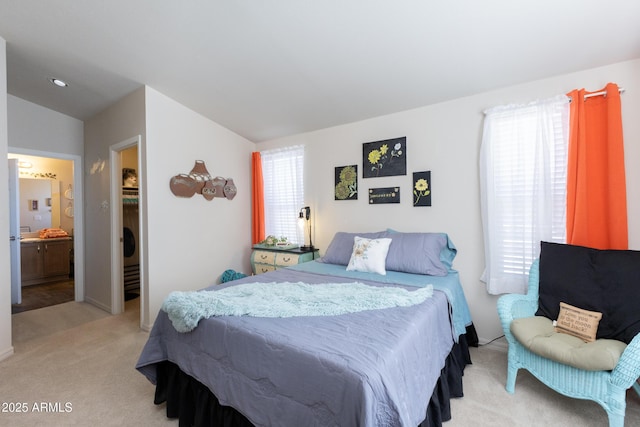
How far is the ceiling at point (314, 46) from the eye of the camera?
5.89 feet

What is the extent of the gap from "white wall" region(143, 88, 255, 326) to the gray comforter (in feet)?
5.22

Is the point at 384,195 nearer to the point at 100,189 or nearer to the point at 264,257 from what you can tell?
the point at 264,257

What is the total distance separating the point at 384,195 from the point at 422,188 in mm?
420

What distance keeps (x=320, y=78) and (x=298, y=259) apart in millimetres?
2016

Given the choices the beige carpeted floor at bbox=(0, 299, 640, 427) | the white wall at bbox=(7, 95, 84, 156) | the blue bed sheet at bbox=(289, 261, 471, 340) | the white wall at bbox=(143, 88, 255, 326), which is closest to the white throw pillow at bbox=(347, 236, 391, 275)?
the blue bed sheet at bbox=(289, 261, 471, 340)

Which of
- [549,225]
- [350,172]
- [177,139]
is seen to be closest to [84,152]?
[177,139]

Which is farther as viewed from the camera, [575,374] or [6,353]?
[6,353]

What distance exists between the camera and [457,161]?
2721mm

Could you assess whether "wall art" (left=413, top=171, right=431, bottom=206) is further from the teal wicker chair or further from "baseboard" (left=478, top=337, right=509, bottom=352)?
"baseboard" (left=478, top=337, right=509, bottom=352)

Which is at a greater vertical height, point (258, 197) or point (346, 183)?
point (346, 183)

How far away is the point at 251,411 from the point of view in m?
1.28

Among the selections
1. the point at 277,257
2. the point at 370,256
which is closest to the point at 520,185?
the point at 370,256

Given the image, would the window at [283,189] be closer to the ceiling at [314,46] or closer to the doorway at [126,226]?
the ceiling at [314,46]

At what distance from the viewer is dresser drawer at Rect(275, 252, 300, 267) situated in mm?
3438
